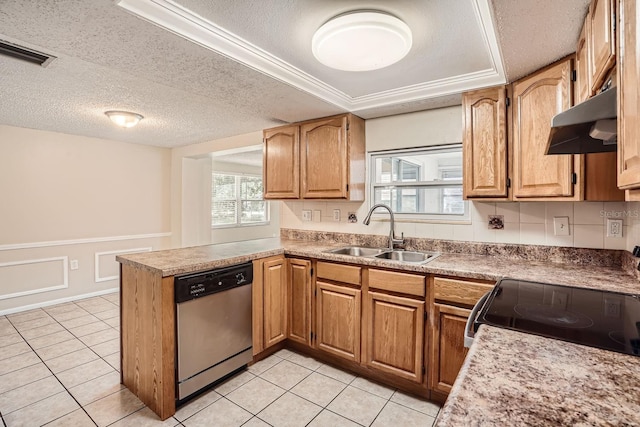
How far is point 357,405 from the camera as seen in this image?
1.99 m

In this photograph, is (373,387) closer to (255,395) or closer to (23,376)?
(255,395)

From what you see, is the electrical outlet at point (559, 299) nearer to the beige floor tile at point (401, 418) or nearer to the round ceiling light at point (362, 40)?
the beige floor tile at point (401, 418)

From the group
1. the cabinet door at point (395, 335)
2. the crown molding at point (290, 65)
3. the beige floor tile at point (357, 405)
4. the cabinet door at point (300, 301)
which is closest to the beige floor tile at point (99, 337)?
the cabinet door at point (300, 301)

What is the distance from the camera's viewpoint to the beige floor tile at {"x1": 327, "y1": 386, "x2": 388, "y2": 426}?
6.15 ft

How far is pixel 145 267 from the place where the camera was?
1.89m

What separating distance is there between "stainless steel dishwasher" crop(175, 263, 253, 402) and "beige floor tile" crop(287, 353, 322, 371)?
1.29 ft

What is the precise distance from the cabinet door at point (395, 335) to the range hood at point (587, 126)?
116 cm

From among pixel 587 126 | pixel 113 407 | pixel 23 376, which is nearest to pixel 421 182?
pixel 587 126

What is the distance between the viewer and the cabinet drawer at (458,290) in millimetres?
1803

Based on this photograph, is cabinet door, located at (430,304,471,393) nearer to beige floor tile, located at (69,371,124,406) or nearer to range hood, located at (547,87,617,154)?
range hood, located at (547,87,617,154)

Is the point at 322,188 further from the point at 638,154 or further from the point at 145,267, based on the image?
the point at 638,154

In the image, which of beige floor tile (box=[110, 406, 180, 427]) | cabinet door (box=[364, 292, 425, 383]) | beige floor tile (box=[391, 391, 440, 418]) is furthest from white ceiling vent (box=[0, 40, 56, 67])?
beige floor tile (box=[391, 391, 440, 418])

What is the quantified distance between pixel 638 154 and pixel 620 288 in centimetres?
100

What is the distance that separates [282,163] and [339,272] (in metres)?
1.38
